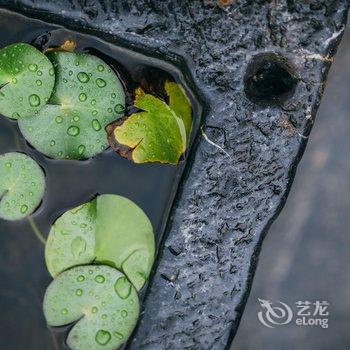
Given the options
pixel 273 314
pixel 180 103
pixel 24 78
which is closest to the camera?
pixel 24 78

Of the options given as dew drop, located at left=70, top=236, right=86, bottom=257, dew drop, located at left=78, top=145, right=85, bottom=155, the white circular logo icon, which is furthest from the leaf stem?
the white circular logo icon

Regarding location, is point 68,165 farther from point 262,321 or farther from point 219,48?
point 262,321

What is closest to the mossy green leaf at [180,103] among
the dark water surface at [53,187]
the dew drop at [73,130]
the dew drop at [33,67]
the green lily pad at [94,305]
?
the dark water surface at [53,187]

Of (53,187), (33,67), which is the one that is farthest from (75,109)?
(53,187)

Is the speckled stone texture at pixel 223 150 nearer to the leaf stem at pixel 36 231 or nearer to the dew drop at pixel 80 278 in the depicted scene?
the dew drop at pixel 80 278

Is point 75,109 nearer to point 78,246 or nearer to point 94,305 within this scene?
point 78,246

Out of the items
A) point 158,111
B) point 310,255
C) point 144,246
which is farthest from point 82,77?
point 310,255
